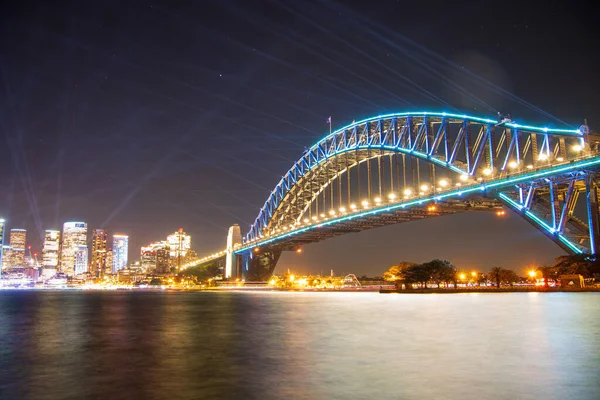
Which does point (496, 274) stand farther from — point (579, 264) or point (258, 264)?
point (258, 264)

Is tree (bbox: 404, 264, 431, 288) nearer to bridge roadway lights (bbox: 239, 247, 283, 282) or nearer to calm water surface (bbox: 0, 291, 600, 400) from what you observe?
bridge roadway lights (bbox: 239, 247, 283, 282)

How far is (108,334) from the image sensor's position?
78.4 ft

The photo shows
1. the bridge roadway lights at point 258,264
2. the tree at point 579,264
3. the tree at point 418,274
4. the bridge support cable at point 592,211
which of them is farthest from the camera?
the bridge roadway lights at point 258,264

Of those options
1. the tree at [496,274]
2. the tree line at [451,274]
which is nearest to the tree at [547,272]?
the tree line at [451,274]

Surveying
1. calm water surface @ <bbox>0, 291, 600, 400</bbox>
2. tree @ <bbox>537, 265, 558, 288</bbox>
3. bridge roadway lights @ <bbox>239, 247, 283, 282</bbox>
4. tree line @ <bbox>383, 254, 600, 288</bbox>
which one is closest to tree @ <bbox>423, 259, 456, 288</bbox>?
tree line @ <bbox>383, 254, 600, 288</bbox>

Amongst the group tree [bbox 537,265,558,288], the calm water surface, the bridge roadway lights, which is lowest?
the calm water surface

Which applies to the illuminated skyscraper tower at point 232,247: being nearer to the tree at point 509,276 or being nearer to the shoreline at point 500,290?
the shoreline at point 500,290

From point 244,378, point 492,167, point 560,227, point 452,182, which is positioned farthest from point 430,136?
point 244,378

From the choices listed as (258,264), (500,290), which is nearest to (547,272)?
(500,290)

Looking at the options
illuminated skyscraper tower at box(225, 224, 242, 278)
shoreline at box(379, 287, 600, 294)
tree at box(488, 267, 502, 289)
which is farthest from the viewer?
illuminated skyscraper tower at box(225, 224, 242, 278)

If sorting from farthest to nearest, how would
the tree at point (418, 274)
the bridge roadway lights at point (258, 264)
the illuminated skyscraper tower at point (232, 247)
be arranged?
the illuminated skyscraper tower at point (232, 247), the bridge roadway lights at point (258, 264), the tree at point (418, 274)

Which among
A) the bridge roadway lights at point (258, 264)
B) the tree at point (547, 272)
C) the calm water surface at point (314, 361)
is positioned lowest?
the calm water surface at point (314, 361)

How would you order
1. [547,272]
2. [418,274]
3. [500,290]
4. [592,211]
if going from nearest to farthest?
[592,211] → [547,272] → [500,290] → [418,274]

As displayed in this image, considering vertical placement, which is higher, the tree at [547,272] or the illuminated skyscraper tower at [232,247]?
the illuminated skyscraper tower at [232,247]
